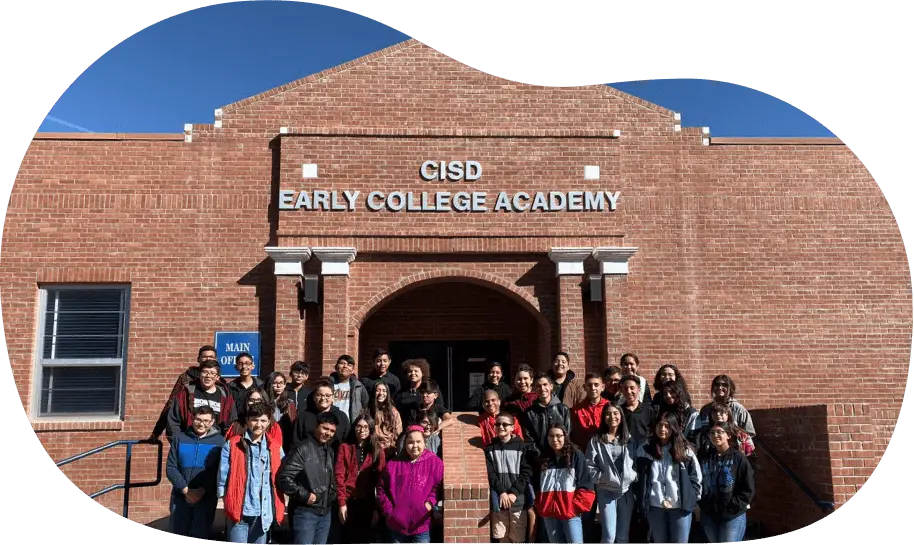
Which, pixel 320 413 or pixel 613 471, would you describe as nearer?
pixel 613 471

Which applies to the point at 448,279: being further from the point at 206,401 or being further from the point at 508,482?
the point at 508,482

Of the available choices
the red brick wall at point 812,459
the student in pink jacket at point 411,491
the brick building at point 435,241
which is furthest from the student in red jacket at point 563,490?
the brick building at point 435,241

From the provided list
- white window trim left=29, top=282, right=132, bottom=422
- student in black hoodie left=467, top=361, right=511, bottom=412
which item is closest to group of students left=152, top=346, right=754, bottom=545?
student in black hoodie left=467, top=361, right=511, bottom=412

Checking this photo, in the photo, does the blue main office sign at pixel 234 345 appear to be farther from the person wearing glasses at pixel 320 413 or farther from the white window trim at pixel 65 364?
the person wearing glasses at pixel 320 413

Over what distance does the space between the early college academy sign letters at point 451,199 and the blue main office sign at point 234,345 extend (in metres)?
1.78

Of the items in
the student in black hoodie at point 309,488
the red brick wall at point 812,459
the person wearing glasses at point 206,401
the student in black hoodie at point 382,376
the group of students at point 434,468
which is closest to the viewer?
the student in black hoodie at point 309,488

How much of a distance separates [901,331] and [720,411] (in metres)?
5.91

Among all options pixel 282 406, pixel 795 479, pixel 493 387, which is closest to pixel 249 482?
pixel 282 406

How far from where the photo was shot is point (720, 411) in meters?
6.98

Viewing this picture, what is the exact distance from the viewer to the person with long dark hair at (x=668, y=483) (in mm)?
6617

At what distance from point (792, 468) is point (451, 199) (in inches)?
211

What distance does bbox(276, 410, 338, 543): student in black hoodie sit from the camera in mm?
6270

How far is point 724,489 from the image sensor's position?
22.1ft

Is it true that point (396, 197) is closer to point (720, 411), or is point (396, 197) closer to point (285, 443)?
point (285, 443)
